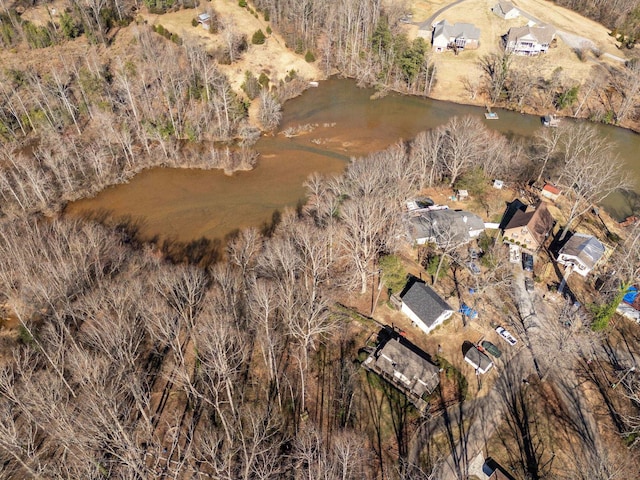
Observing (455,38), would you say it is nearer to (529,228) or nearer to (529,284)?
(529,228)

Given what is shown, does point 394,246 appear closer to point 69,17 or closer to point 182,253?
point 182,253

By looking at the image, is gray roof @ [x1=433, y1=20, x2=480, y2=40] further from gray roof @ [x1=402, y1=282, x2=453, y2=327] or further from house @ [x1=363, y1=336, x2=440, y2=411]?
house @ [x1=363, y1=336, x2=440, y2=411]

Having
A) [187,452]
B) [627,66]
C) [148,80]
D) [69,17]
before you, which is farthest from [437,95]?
[187,452]

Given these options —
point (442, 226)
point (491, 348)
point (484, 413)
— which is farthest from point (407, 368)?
point (442, 226)

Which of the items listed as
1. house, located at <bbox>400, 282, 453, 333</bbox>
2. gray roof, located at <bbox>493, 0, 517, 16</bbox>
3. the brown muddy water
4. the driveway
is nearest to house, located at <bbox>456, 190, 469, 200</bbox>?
the brown muddy water

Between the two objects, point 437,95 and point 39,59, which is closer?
point 39,59

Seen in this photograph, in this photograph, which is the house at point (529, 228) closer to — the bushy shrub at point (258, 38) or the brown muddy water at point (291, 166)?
the brown muddy water at point (291, 166)
